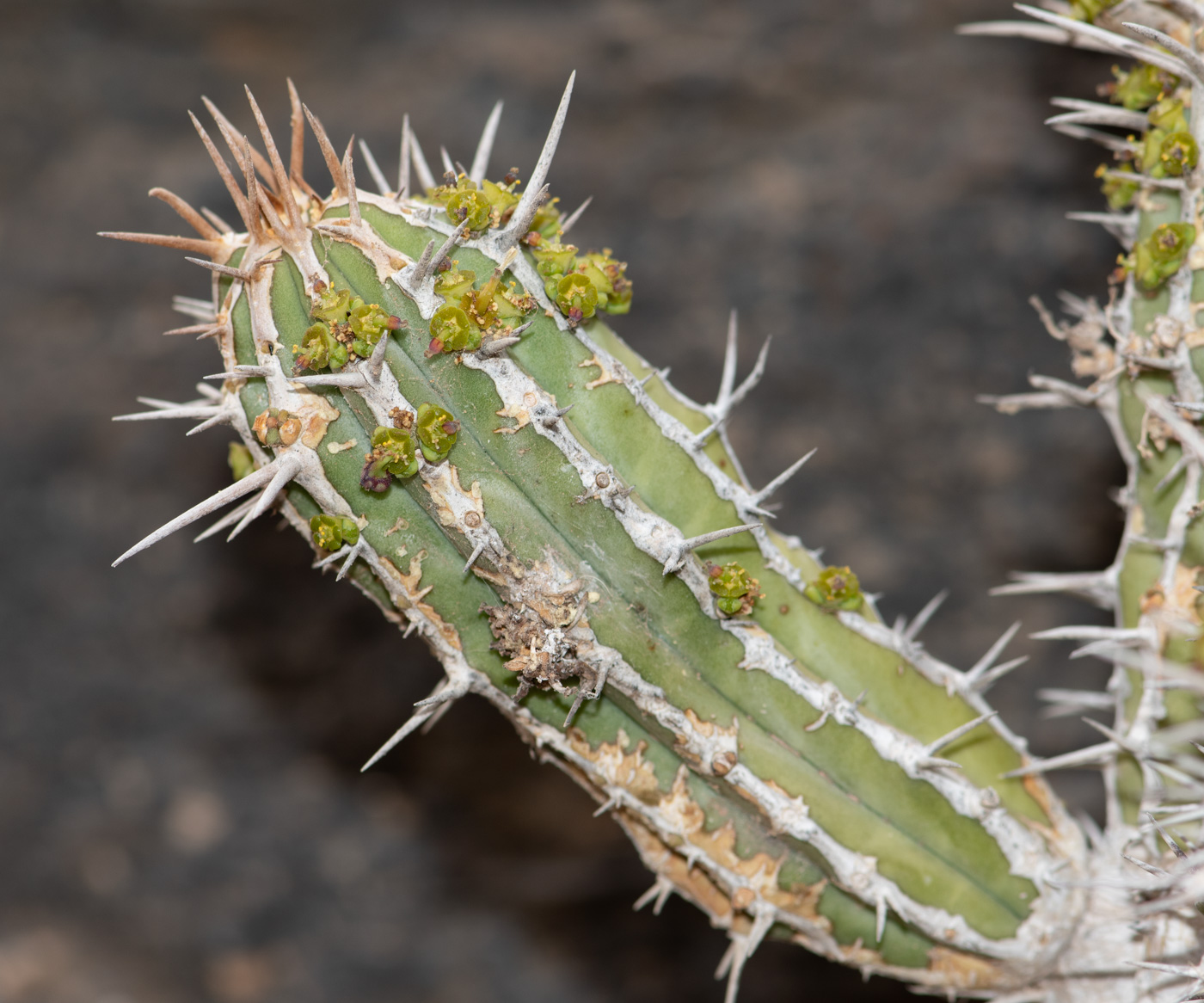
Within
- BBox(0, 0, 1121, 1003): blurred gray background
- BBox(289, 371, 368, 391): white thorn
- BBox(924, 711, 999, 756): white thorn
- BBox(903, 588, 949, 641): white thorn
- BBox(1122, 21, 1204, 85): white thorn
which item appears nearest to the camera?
BBox(289, 371, 368, 391): white thorn

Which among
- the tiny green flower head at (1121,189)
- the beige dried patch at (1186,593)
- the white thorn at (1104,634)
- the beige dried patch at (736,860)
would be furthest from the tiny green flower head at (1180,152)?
the beige dried patch at (736,860)

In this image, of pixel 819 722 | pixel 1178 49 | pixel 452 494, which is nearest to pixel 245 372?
pixel 452 494

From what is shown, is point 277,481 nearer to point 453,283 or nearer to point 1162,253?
point 453,283

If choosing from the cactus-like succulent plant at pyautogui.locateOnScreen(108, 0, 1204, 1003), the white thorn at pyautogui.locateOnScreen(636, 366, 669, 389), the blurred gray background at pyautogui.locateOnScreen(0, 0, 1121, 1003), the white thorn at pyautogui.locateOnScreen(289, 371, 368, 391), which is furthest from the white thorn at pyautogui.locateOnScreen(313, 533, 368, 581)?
the blurred gray background at pyautogui.locateOnScreen(0, 0, 1121, 1003)

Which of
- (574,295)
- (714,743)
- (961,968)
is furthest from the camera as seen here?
(961,968)

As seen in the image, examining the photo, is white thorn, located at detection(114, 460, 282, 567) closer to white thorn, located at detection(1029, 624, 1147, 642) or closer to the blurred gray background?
white thorn, located at detection(1029, 624, 1147, 642)

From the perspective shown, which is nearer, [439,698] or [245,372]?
[245,372]

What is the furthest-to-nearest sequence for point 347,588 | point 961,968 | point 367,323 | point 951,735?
point 347,588, point 961,968, point 951,735, point 367,323

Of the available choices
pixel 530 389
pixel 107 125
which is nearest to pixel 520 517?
pixel 530 389

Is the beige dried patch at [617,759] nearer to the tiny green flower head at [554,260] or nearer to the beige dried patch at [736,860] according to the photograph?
the beige dried patch at [736,860]
